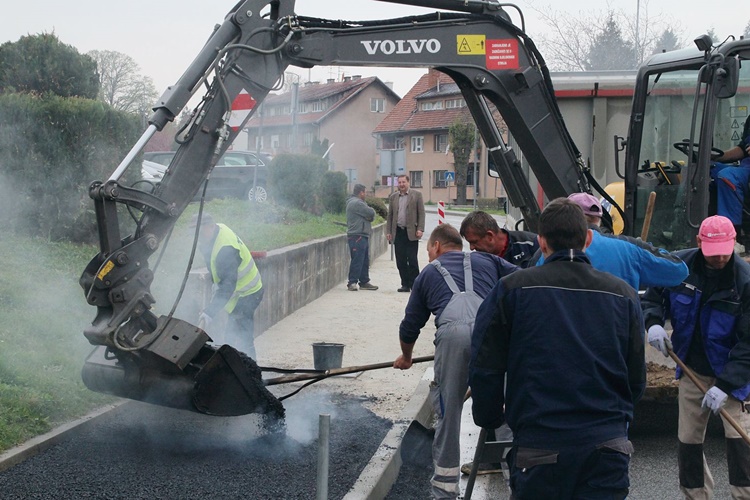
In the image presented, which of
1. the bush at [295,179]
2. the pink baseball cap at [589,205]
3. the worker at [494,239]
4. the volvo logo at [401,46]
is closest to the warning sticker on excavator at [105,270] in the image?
the worker at [494,239]

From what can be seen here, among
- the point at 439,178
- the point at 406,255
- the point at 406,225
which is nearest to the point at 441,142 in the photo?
the point at 439,178

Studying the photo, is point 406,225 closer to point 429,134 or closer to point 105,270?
point 105,270

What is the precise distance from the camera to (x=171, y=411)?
6832mm

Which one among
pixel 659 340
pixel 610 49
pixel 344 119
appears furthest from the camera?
pixel 344 119

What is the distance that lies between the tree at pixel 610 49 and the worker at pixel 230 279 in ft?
113

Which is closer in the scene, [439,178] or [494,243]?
[494,243]

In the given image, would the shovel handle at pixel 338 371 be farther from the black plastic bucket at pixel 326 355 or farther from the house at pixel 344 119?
the house at pixel 344 119

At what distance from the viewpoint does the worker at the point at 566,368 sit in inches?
130

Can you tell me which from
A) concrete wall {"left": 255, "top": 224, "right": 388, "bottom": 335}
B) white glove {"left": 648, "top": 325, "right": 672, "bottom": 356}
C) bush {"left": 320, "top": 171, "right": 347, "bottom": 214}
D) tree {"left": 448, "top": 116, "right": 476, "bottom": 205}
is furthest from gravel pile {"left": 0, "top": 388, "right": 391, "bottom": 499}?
tree {"left": 448, "top": 116, "right": 476, "bottom": 205}

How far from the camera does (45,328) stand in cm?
768

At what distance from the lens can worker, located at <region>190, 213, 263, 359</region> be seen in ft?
25.0

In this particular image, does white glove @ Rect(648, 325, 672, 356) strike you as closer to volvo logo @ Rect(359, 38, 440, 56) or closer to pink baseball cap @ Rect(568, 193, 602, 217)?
pink baseball cap @ Rect(568, 193, 602, 217)

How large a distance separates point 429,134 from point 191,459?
6266 centimetres

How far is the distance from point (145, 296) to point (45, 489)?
134cm
